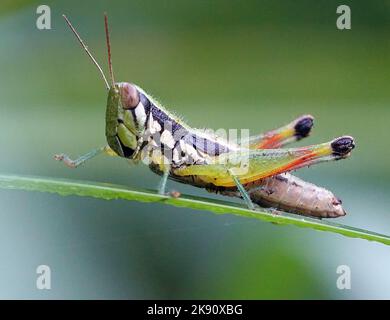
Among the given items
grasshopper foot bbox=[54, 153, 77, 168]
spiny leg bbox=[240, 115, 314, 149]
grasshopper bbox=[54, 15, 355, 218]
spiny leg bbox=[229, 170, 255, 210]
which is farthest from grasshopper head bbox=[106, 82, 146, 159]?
spiny leg bbox=[240, 115, 314, 149]

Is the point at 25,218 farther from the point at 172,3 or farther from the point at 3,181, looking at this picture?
the point at 172,3

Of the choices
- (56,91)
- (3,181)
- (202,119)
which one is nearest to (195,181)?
(202,119)

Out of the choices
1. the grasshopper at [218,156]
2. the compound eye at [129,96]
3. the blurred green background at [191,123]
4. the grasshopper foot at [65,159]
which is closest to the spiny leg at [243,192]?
the grasshopper at [218,156]

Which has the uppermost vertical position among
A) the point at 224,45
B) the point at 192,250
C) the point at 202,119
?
the point at 224,45

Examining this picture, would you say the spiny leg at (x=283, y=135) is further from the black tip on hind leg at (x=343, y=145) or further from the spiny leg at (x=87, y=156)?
the spiny leg at (x=87, y=156)

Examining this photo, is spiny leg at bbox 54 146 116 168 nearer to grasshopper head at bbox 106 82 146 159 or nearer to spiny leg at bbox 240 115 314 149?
grasshopper head at bbox 106 82 146 159

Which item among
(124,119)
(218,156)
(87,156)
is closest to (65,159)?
(87,156)

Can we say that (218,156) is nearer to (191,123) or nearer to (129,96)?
(191,123)
